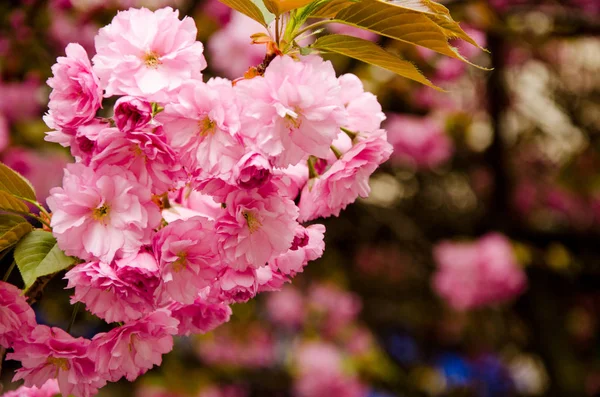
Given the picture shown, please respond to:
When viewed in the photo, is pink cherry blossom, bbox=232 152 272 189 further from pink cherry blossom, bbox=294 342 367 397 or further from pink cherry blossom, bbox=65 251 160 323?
pink cherry blossom, bbox=294 342 367 397

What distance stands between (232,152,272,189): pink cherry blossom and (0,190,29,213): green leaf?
0.80 ft

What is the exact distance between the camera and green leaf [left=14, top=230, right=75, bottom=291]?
586mm

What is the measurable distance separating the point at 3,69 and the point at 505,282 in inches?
84.1

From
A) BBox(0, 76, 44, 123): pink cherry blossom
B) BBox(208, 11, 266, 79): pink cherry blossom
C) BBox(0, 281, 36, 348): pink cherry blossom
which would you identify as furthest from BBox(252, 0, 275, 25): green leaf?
BBox(0, 76, 44, 123): pink cherry blossom

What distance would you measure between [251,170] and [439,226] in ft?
8.59

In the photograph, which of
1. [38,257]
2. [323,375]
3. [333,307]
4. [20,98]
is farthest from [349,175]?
[333,307]

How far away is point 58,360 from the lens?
0.66m

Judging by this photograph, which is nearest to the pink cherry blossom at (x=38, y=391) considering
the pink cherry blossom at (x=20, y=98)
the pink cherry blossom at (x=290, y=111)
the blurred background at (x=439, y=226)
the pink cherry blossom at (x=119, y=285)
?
the pink cherry blossom at (x=119, y=285)

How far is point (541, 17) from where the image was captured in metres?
2.88

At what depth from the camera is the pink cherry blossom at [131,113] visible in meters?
0.56

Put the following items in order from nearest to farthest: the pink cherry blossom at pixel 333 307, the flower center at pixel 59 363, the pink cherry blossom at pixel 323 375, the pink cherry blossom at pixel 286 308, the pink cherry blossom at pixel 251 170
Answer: the pink cherry blossom at pixel 251 170 < the flower center at pixel 59 363 < the pink cherry blossom at pixel 323 375 < the pink cherry blossom at pixel 333 307 < the pink cherry blossom at pixel 286 308

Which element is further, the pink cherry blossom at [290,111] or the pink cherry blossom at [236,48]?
the pink cherry blossom at [236,48]

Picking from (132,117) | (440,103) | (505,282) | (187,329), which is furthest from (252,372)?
(132,117)

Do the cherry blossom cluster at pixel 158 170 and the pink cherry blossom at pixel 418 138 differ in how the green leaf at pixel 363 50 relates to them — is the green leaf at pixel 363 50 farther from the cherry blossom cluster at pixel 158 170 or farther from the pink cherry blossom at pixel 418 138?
the pink cherry blossom at pixel 418 138
